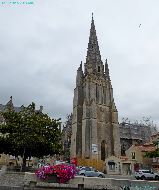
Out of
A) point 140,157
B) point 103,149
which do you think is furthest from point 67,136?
point 140,157

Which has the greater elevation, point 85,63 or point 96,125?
point 85,63

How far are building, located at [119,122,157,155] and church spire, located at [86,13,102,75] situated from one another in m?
28.1

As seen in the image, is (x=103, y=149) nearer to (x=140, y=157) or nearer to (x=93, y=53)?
(x=140, y=157)

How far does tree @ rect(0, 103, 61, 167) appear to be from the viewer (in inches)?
1479

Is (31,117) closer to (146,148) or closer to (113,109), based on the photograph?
(146,148)

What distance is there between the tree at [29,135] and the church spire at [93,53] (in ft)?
181

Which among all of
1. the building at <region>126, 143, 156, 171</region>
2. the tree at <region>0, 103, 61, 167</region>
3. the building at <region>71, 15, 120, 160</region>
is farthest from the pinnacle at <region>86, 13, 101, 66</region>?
the tree at <region>0, 103, 61, 167</region>

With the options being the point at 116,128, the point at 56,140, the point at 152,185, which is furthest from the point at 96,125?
the point at 152,185

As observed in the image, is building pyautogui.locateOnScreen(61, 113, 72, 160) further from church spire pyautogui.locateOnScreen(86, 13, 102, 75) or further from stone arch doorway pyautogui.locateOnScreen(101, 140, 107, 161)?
church spire pyautogui.locateOnScreen(86, 13, 102, 75)

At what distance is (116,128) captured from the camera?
84.8m

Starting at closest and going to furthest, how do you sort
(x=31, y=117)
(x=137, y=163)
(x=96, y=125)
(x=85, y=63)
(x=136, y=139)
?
1. (x=31, y=117)
2. (x=137, y=163)
3. (x=96, y=125)
4. (x=85, y=63)
5. (x=136, y=139)

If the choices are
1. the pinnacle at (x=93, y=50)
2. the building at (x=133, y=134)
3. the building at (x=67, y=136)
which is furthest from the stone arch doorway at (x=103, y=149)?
the pinnacle at (x=93, y=50)

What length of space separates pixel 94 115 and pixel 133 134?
3147 cm

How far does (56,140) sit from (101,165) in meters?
32.4
